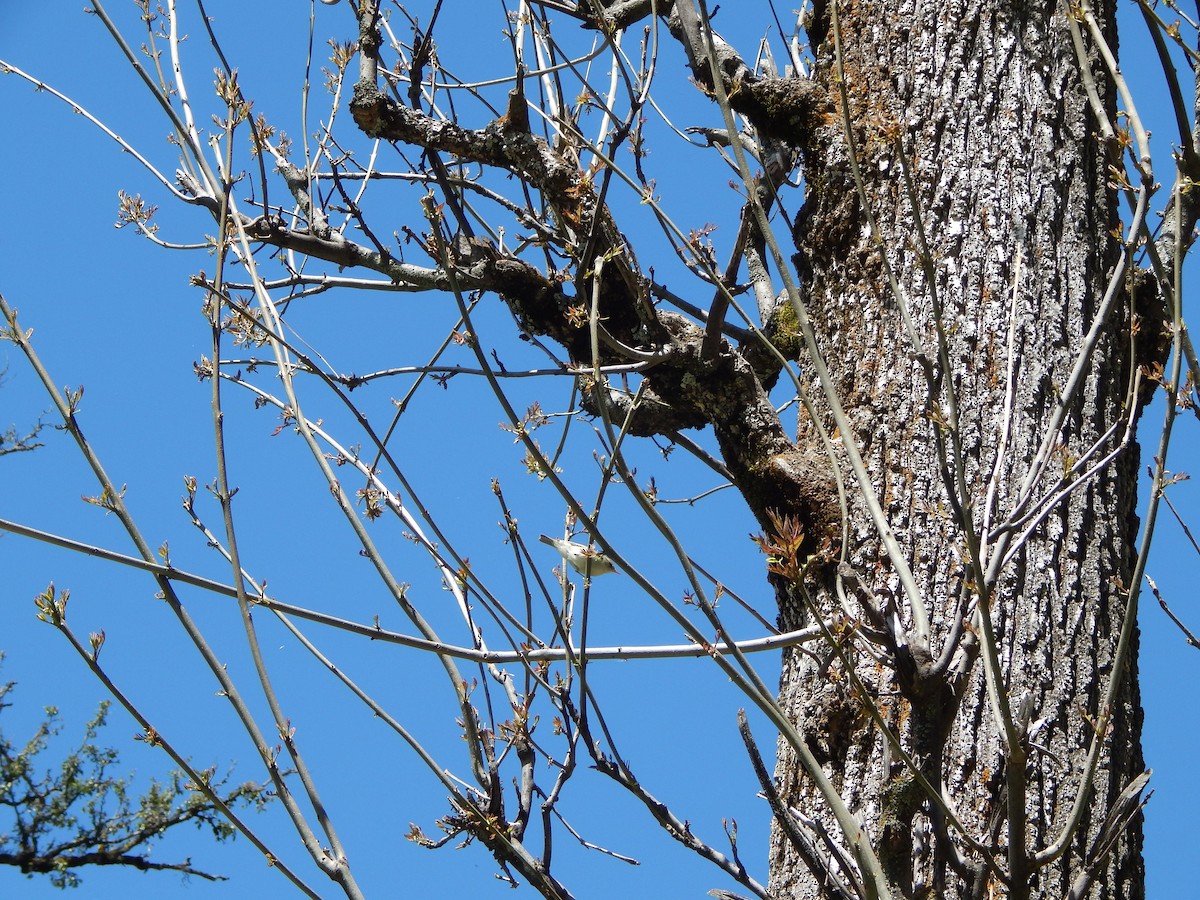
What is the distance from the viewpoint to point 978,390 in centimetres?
179

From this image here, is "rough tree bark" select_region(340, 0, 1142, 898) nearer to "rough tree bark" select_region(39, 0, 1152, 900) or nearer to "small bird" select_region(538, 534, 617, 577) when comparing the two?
"rough tree bark" select_region(39, 0, 1152, 900)

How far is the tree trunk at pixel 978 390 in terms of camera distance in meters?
1.55

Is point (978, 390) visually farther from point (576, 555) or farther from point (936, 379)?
point (576, 555)

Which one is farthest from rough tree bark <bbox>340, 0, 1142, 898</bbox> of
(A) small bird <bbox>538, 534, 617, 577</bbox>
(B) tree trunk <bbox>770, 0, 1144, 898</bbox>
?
(A) small bird <bbox>538, 534, 617, 577</bbox>

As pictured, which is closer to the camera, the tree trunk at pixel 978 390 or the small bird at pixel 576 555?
the tree trunk at pixel 978 390

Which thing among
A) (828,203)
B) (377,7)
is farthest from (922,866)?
(377,7)

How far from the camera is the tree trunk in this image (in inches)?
60.9

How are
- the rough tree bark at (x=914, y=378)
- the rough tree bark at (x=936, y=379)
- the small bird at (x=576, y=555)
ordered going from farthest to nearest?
the small bird at (x=576, y=555) < the rough tree bark at (x=936, y=379) < the rough tree bark at (x=914, y=378)

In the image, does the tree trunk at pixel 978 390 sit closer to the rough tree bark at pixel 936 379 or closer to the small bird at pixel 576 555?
the rough tree bark at pixel 936 379

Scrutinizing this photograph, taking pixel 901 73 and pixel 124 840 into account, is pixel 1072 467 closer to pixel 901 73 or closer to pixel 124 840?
pixel 901 73

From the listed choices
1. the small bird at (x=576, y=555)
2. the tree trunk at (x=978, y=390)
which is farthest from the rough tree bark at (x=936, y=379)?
the small bird at (x=576, y=555)

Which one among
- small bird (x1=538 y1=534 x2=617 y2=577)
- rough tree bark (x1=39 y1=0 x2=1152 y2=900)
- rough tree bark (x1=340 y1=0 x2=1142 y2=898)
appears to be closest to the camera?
rough tree bark (x1=39 y1=0 x2=1152 y2=900)

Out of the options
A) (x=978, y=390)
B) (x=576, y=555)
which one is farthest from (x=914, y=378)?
(x=576, y=555)

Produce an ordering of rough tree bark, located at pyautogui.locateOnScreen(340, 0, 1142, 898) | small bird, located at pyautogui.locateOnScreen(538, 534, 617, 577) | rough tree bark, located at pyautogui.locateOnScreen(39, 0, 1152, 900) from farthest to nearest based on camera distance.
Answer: small bird, located at pyautogui.locateOnScreen(538, 534, 617, 577), rough tree bark, located at pyautogui.locateOnScreen(340, 0, 1142, 898), rough tree bark, located at pyautogui.locateOnScreen(39, 0, 1152, 900)
